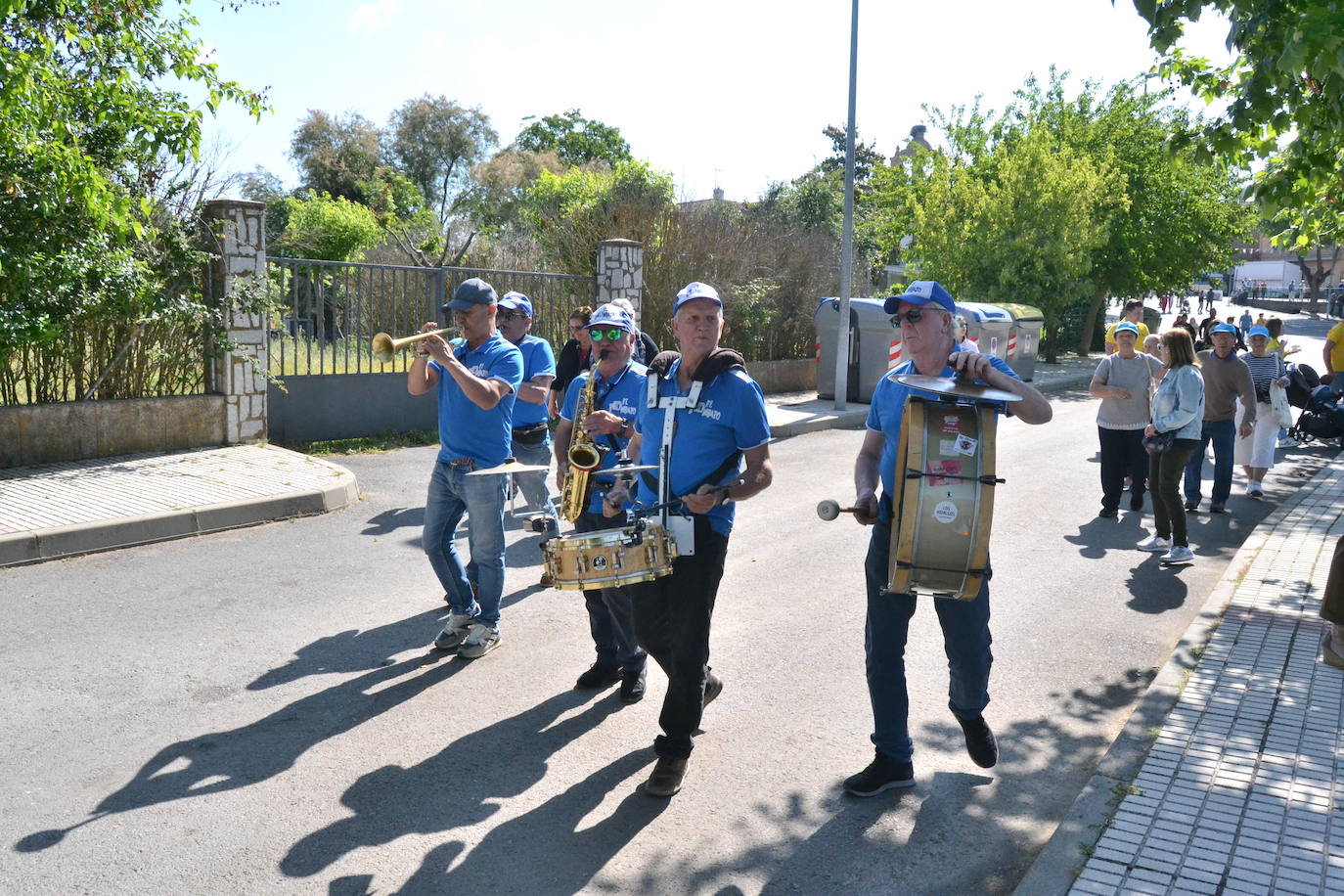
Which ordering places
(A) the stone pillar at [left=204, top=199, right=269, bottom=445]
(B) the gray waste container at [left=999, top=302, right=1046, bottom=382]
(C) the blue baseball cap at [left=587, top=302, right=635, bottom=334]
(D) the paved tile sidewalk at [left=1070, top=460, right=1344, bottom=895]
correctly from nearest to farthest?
(D) the paved tile sidewalk at [left=1070, top=460, right=1344, bottom=895] → (C) the blue baseball cap at [left=587, top=302, right=635, bottom=334] → (A) the stone pillar at [left=204, top=199, right=269, bottom=445] → (B) the gray waste container at [left=999, top=302, right=1046, bottom=382]

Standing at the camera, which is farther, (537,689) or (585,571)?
(537,689)

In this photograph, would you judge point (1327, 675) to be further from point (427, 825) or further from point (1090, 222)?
point (1090, 222)

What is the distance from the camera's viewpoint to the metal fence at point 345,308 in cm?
1240

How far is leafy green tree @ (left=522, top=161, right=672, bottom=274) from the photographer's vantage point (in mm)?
18297

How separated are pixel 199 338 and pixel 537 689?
780 centimetres

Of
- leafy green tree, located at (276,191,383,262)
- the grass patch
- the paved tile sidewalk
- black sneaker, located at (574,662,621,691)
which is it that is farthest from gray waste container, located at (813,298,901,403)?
black sneaker, located at (574,662,621,691)

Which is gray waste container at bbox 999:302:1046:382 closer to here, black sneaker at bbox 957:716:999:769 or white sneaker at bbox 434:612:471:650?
white sneaker at bbox 434:612:471:650

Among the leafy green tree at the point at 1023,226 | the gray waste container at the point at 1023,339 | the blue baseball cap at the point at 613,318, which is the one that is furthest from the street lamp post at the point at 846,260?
the blue baseball cap at the point at 613,318

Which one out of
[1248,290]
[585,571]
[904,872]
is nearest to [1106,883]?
[904,872]

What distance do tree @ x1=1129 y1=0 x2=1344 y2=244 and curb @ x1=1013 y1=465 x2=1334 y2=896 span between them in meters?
2.70

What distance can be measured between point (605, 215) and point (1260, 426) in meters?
10.9

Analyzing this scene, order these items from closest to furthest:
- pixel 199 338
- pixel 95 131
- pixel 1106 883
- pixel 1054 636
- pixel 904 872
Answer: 1. pixel 1106 883
2. pixel 904 872
3. pixel 1054 636
4. pixel 95 131
5. pixel 199 338

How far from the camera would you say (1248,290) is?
76812 mm

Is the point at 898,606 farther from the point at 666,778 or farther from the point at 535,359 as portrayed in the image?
the point at 535,359
